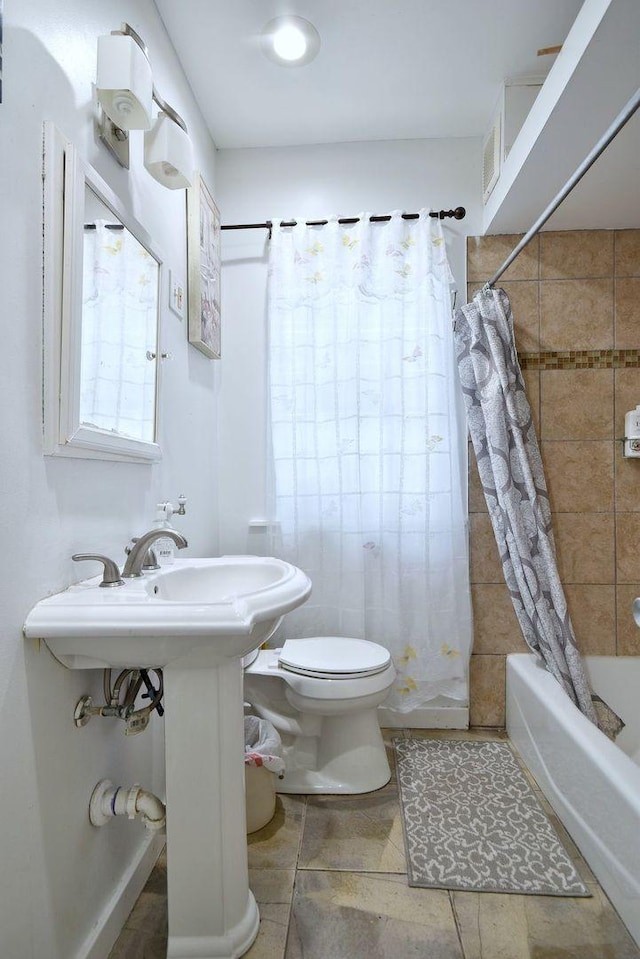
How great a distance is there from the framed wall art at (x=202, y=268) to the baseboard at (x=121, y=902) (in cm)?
157

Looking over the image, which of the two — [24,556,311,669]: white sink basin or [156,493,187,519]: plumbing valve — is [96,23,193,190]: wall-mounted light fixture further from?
[24,556,311,669]: white sink basin

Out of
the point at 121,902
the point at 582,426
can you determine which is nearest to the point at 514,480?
the point at 582,426

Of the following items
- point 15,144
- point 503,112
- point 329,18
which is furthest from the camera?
point 503,112

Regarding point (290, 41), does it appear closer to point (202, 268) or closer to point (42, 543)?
point (202, 268)

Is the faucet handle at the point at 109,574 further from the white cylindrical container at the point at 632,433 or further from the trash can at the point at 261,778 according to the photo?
the white cylindrical container at the point at 632,433

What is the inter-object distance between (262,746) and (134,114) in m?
1.71

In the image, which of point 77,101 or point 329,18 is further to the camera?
point 329,18

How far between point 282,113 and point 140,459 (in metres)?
1.59

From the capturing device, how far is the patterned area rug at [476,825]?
1344 mm

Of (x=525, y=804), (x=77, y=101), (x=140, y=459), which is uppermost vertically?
(x=77, y=101)

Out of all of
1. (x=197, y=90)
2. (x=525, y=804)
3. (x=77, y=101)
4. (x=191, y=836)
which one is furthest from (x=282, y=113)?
(x=525, y=804)

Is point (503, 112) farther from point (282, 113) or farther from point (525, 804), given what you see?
point (525, 804)

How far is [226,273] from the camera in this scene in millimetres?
2244

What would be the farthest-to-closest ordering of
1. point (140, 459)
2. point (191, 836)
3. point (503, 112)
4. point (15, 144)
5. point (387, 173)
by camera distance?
point (387, 173)
point (503, 112)
point (140, 459)
point (191, 836)
point (15, 144)
